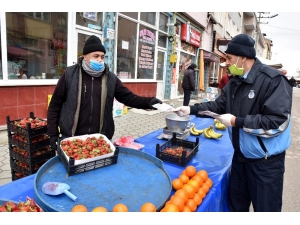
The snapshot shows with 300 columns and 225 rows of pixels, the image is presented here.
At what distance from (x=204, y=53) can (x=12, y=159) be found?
48.2 ft

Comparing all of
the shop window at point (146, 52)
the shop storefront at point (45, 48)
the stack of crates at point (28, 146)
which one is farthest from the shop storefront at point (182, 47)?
the stack of crates at point (28, 146)

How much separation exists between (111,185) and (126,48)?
758 centimetres

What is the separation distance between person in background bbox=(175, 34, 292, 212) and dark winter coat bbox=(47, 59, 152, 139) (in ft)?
4.42

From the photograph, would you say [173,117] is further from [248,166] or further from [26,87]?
[26,87]

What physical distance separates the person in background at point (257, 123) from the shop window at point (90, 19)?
557 centimetres

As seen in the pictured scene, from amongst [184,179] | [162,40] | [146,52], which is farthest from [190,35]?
[184,179]

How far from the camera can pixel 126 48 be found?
8.58 meters

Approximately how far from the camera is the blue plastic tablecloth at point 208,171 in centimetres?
166

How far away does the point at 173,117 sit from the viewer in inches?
128

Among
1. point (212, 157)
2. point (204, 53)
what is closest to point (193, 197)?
point (212, 157)

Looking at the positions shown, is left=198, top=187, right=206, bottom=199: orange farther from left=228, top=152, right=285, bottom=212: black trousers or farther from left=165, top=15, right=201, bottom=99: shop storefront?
left=165, top=15, right=201, bottom=99: shop storefront

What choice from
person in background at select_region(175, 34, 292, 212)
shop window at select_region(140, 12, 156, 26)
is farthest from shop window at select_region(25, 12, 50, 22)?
person in background at select_region(175, 34, 292, 212)

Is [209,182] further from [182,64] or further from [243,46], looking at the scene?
[182,64]

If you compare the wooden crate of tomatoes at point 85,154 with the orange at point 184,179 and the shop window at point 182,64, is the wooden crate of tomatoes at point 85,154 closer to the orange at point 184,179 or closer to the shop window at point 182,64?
the orange at point 184,179
